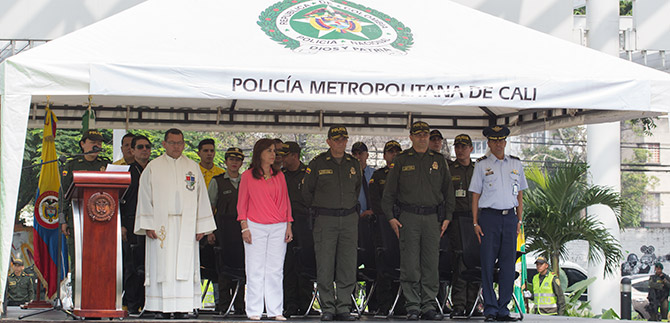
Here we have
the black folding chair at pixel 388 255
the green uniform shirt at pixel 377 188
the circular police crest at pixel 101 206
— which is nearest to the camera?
the circular police crest at pixel 101 206

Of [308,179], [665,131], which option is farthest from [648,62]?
[665,131]

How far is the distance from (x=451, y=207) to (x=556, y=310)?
23.4 ft

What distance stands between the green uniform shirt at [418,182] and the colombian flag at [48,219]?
3648 millimetres

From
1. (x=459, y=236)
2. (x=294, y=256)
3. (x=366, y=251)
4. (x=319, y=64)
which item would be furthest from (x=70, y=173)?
(x=459, y=236)

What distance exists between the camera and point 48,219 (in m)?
9.62

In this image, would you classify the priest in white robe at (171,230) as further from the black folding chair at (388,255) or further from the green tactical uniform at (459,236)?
the green tactical uniform at (459,236)

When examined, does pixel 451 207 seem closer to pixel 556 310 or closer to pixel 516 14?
pixel 516 14

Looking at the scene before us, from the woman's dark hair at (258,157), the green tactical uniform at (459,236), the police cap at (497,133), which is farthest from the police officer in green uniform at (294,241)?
the police cap at (497,133)

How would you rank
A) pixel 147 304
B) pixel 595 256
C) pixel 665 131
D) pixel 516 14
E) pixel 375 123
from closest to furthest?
pixel 147 304 → pixel 375 123 → pixel 516 14 → pixel 595 256 → pixel 665 131

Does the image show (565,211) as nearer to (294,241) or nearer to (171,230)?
(294,241)

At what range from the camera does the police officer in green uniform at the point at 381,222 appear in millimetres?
9633

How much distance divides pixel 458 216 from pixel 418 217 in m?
1.01

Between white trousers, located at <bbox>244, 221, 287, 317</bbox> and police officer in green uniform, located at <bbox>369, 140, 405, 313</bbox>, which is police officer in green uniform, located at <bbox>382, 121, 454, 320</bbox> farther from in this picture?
white trousers, located at <bbox>244, 221, 287, 317</bbox>

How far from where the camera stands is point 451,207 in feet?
29.5
